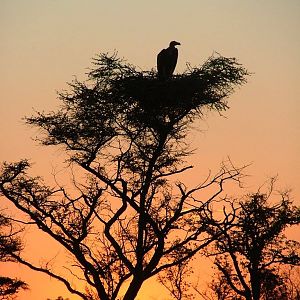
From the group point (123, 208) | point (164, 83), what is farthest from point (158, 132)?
point (123, 208)

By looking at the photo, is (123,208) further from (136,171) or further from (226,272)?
(226,272)

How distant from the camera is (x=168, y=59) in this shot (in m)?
21.8

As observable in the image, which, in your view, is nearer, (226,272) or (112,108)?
(112,108)

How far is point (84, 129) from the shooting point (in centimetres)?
1803

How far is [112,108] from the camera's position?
17797mm

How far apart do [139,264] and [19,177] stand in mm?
4917

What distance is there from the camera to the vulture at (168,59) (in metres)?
21.0

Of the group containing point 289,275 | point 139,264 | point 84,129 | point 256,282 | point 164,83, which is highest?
point 289,275

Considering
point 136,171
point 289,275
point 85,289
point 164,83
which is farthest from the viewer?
point 289,275

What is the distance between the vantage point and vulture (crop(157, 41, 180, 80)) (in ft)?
69.0

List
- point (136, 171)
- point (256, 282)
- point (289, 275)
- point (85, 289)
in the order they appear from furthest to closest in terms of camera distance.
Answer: point (289, 275) → point (256, 282) → point (85, 289) → point (136, 171)

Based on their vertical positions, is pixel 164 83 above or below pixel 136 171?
above

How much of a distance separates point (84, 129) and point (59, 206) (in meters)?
2.90

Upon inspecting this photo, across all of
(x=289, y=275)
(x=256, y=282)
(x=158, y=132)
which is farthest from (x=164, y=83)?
(x=289, y=275)
